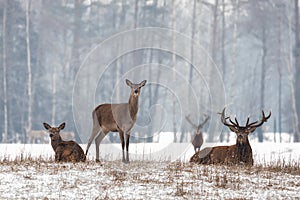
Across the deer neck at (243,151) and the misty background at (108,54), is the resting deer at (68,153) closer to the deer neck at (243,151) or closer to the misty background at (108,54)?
the deer neck at (243,151)

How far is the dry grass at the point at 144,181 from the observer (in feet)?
31.1

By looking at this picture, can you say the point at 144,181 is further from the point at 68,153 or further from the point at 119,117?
the point at 119,117

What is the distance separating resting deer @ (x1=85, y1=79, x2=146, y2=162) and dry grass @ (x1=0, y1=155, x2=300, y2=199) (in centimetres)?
142

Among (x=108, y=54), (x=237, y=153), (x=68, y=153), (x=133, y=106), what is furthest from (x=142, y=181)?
(x=108, y=54)

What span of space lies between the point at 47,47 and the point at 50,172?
37.7 metres

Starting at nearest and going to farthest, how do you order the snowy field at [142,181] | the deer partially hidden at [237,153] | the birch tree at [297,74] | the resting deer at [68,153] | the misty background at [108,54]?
the snowy field at [142,181] → the resting deer at [68,153] → the deer partially hidden at [237,153] → the birch tree at [297,74] → the misty background at [108,54]

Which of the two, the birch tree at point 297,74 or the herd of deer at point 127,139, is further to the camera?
the birch tree at point 297,74

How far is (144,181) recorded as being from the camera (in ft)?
34.0

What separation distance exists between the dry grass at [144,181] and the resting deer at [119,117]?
142 centimetres

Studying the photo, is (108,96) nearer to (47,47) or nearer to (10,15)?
(47,47)

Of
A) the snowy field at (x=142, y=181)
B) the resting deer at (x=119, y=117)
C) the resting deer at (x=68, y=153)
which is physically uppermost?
the resting deer at (x=119, y=117)

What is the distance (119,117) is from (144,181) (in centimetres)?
371

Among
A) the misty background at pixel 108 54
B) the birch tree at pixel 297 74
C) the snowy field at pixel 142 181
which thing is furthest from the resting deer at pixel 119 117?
the birch tree at pixel 297 74

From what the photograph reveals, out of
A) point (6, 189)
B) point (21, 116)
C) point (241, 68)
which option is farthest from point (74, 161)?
point (241, 68)
